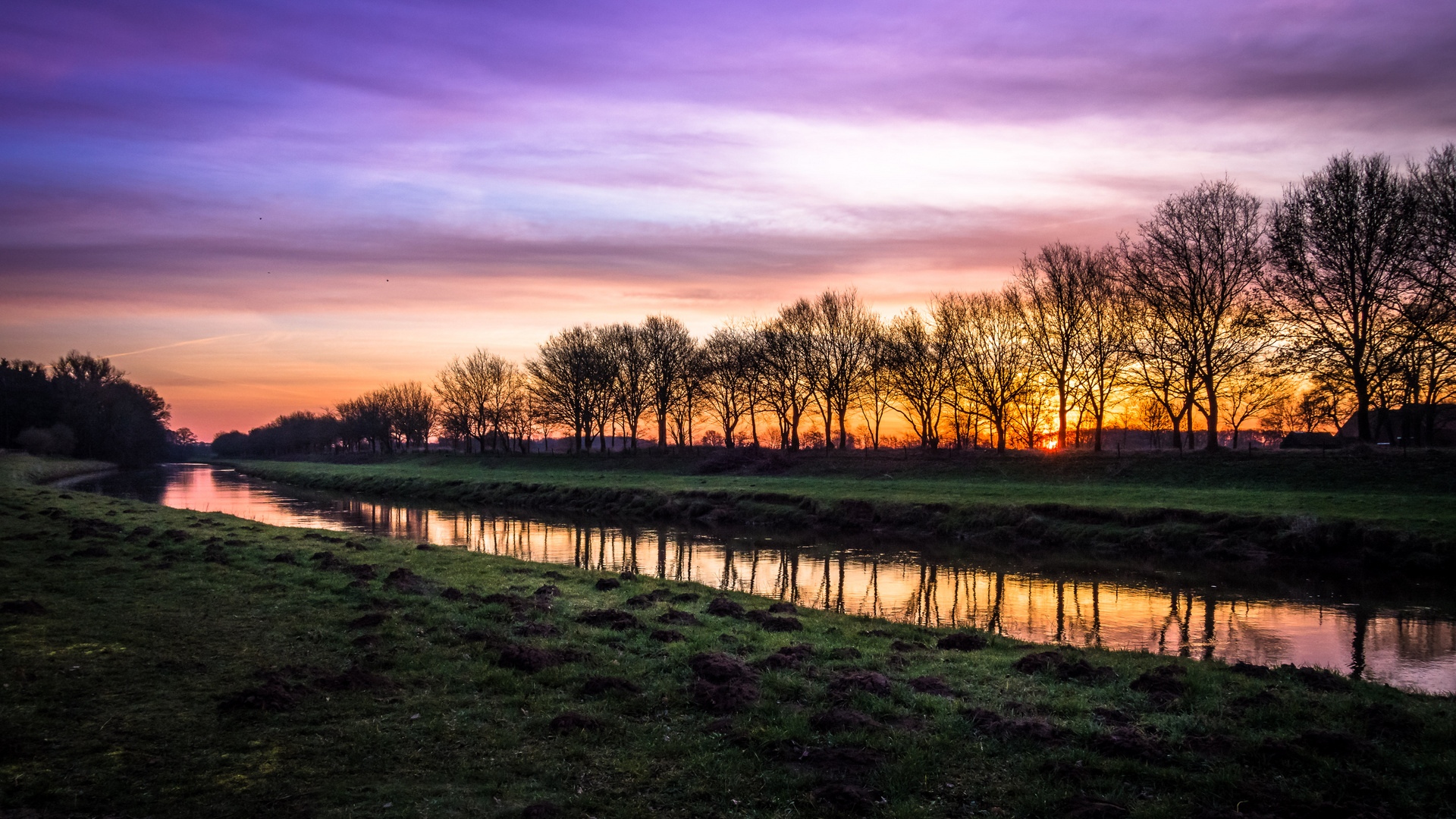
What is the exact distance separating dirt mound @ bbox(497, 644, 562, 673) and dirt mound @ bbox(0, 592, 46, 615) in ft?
27.0

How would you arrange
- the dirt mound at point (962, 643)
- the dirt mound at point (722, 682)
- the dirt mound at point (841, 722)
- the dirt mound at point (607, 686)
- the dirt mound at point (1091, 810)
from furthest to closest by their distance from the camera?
the dirt mound at point (962, 643) < the dirt mound at point (607, 686) < the dirt mound at point (722, 682) < the dirt mound at point (841, 722) < the dirt mound at point (1091, 810)

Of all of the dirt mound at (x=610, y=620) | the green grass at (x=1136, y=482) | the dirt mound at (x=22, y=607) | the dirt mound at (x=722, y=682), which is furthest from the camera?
the green grass at (x=1136, y=482)

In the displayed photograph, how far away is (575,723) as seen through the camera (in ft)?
30.4

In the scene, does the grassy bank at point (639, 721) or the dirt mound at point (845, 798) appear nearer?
the dirt mound at point (845, 798)

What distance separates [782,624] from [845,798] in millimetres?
7718

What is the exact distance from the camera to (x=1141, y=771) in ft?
26.1

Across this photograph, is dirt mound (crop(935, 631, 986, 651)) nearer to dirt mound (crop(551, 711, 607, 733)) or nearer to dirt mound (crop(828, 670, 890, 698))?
dirt mound (crop(828, 670, 890, 698))

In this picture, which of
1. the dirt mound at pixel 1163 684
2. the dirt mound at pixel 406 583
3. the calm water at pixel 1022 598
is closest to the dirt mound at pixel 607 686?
the dirt mound at pixel 1163 684

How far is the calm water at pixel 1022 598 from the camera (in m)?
16.1

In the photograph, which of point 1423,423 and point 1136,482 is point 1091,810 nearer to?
point 1136,482

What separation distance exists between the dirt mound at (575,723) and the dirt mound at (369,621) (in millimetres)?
6058

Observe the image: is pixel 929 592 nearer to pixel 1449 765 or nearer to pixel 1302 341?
pixel 1449 765

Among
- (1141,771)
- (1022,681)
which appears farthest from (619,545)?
(1141,771)

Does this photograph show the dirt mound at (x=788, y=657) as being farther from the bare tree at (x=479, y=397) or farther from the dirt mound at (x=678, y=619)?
the bare tree at (x=479, y=397)
